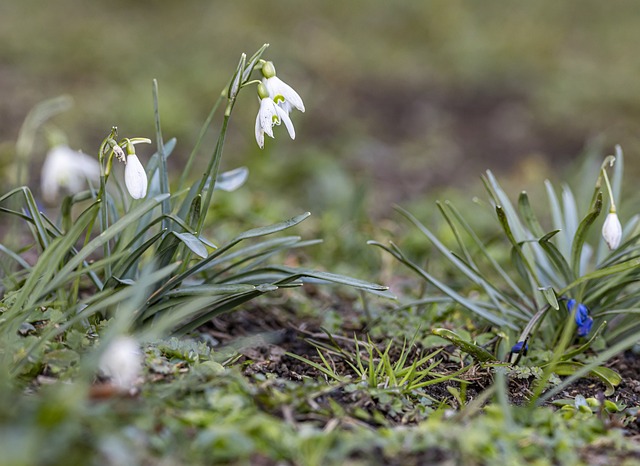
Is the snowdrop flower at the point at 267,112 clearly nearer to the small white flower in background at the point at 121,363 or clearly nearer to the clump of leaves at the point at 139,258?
the clump of leaves at the point at 139,258

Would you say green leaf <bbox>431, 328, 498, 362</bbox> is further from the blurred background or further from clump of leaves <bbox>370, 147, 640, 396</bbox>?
the blurred background

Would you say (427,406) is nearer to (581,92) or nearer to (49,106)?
(49,106)

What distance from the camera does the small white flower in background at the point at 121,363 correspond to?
5.38 ft

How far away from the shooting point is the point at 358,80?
23.4 feet

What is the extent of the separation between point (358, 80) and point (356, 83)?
80 millimetres

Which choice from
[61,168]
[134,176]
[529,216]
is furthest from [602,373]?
[61,168]

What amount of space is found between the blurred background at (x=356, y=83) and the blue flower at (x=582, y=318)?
168 centimetres

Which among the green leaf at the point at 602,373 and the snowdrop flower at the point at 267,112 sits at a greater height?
Result: the snowdrop flower at the point at 267,112

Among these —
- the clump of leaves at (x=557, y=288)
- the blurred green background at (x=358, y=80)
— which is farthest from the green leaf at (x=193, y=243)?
the blurred green background at (x=358, y=80)

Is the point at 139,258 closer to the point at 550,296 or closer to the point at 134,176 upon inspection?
the point at 134,176

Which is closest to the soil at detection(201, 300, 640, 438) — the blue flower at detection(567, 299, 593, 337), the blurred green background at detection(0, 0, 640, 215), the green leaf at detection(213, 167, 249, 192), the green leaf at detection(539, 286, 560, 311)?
the blue flower at detection(567, 299, 593, 337)

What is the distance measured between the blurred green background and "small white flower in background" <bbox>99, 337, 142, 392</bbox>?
2.27 metres

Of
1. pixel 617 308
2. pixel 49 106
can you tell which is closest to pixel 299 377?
pixel 617 308

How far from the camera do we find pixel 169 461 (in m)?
1.60
